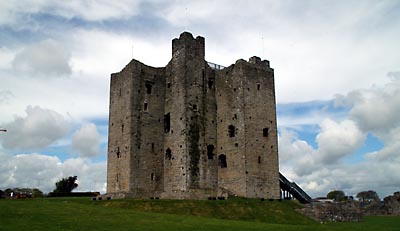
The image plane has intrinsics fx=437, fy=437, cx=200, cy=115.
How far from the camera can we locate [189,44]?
136ft

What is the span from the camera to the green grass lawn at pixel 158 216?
19906 mm

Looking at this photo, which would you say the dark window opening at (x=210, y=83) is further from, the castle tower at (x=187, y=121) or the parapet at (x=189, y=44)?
the parapet at (x=189, y=44)

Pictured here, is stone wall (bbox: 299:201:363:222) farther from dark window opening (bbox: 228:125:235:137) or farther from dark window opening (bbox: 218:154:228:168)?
dark window opening (bbox: 228:125:235:137)

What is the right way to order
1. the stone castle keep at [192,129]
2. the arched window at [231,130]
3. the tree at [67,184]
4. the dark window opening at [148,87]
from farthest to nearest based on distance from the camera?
the tree at [67,184] < the dark window opening at [148,87] < the arched window at [231,130] < the stone castle keep at [192,129]

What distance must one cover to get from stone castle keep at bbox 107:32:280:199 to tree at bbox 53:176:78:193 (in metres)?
18.2

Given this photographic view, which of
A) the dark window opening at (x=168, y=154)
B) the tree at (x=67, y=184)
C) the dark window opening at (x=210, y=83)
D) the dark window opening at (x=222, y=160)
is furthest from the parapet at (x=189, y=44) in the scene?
the tree at (x=67, y=184)

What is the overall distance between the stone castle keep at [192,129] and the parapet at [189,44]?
96mm

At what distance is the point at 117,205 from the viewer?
33.6 m

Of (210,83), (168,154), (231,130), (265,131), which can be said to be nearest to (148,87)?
(210,83)

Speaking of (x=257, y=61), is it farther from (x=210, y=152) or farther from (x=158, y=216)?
(x=158, y=216)

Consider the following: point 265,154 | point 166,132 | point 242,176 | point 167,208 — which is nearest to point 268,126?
point 265,154

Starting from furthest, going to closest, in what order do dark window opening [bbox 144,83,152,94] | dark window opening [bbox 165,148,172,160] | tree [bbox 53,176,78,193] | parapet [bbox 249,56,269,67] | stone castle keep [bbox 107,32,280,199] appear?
tree [bbox 53,176,78,193], parapet [bbox 249,56,269,67], dark window opening [bbox 144,83,152,94], dark window opening [bbox 165,148,172,160], stone castle keep [bbox 107,32,280,199]

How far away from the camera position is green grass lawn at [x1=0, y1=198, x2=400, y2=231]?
784 inches

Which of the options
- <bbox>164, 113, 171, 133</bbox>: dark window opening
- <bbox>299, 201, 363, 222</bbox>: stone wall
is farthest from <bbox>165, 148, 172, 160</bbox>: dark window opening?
<bbox>299, 201, 363, 222</bbox>: stone wall
